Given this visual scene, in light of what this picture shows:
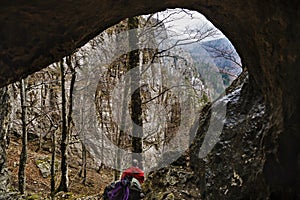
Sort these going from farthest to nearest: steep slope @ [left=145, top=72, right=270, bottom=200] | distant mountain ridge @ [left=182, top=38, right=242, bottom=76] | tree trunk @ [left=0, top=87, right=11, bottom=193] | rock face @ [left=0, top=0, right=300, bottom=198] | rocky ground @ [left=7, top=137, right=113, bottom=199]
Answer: rocky ground @ [left=7, top=137, right=113, bottom=199], distant mountain ridge @ [left=182, top=38, right=242, bottom=76], tree trunk @ [left=0, top=87, right=11, bottom=193], steep slope @ [left=145, top=72, right=270, bottom=200], rock face @ [left=0, top=0, right=300, bottom=198]

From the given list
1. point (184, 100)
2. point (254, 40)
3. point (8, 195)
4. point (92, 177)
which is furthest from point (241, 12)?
point (92, 177)

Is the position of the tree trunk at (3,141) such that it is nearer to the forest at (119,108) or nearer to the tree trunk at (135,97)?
the forest at (119,108)

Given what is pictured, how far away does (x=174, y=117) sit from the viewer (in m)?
19.0

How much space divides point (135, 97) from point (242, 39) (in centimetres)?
550

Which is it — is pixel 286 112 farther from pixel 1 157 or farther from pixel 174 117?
pixel 174 117

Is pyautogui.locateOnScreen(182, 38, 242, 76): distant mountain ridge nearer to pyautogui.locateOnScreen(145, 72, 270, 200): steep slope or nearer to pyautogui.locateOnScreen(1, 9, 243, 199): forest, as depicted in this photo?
pyautogui.locateOnScreen(1, 9, 243, 199): forest

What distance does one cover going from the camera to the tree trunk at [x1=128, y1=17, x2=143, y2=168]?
9180 millimetres

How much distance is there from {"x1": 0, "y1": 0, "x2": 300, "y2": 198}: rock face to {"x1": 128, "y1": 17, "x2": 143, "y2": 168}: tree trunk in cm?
494

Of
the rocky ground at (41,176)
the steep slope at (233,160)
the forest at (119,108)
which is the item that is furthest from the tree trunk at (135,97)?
the rocky ground at (41,176)

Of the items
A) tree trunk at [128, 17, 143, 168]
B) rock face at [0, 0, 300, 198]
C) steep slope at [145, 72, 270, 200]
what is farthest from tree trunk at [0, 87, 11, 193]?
tree trunk at [128, 17, 143, 168]

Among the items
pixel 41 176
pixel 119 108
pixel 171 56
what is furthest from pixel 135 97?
pixel 119 108

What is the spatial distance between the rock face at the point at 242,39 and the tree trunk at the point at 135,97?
195 inches

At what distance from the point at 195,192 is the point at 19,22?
4.23 m

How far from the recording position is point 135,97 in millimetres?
9391
